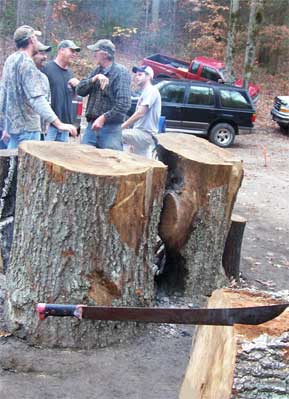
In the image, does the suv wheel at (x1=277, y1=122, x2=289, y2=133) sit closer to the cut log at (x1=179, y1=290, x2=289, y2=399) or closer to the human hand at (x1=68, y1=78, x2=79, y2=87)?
→ the human hand at (x1=68, y1=78, x2=79, y2=87)

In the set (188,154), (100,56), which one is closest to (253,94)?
(100,56)

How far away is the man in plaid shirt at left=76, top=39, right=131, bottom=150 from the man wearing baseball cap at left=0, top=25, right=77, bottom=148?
0.83 m

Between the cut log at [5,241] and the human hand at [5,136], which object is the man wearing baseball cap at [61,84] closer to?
the human hand at [5,136]

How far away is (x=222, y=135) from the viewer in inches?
631

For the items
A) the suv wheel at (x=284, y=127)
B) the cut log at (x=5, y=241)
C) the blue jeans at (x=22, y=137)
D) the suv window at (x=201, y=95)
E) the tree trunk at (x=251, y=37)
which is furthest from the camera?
the tree trunk at (x=251, y=37)

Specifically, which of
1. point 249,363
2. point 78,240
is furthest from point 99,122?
point 249,363

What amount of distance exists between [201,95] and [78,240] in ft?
39.9

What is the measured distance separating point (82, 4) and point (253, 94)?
11820mm

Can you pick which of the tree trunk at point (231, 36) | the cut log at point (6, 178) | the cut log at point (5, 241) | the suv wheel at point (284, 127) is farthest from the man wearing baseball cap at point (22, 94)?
the tree trunk at point (231, 36)

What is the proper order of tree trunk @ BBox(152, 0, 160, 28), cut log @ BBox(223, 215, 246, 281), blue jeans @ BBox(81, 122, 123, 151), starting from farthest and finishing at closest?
tree trunk @ BBox(152, 0, 160, 28) → blue jeans @ BBox(81, 122, 123, 151) → cut log @ BBox(223, 215, 246, 281)

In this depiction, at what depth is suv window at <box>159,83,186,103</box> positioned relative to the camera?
1557 centimetres

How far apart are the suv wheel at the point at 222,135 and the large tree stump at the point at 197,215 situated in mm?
10640

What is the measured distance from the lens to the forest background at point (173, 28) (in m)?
26.4

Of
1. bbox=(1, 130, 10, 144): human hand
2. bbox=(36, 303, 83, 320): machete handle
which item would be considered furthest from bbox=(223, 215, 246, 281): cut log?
bbox=(36, 303, 83, 320): machete handle
